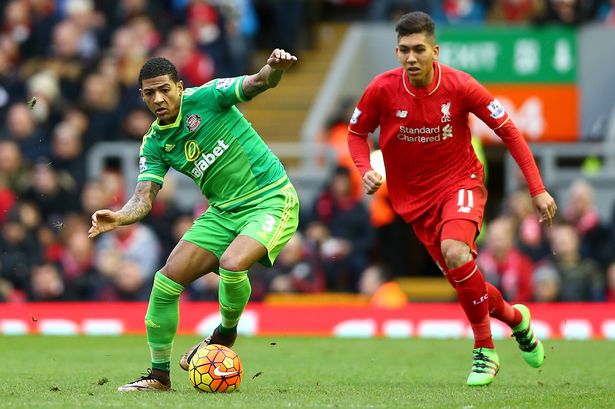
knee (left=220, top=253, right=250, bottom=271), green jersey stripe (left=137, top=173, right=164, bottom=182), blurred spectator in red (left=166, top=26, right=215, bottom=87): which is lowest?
knee (left=220, top=253, right=250, bottom=271)

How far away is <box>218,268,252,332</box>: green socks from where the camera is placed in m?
9.84

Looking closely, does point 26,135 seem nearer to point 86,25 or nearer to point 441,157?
point 86,25

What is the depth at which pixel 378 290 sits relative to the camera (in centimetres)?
1727

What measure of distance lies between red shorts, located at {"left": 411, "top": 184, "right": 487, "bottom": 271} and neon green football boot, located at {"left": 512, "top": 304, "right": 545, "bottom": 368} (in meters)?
0.78

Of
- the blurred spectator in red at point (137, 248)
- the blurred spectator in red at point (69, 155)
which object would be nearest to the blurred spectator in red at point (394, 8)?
the blurred spectator in red at point (69, 155)

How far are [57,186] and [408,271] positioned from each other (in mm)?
4914

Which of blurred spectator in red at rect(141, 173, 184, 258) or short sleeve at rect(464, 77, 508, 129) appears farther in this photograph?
blurred spectator in red at rect(141, 173, 184, 258)

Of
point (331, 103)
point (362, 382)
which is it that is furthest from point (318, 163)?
point (362, 382)

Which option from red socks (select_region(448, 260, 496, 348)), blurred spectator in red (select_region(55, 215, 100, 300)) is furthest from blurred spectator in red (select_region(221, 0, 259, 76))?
red socks (select_region(448, 260, 496, 348))

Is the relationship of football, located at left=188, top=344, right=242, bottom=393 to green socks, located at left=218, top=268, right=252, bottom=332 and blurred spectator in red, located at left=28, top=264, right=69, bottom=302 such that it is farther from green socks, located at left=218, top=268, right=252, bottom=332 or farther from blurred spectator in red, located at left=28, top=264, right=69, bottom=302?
blurred spectator in red, located at left=28, top=264, right=69, bottom=302

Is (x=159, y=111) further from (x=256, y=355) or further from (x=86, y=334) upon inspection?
(x=86, y=334)

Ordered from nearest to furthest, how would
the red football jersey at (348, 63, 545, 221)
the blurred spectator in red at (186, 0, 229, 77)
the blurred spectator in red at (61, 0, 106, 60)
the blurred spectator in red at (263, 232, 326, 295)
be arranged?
the red football jersey at (348, 63, 545, 221)
the blurred spectator in red at (263, 232, 326, 295)
the blurred spectator in red at (186, 0, 229, 77)
the blurred spectator in red at (61, 0, 106, 60)

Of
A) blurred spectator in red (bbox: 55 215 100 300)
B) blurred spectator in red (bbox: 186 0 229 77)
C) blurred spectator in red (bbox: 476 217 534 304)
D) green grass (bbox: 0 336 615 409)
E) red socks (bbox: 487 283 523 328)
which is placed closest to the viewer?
green grass (bbox: 0 336 615 409)

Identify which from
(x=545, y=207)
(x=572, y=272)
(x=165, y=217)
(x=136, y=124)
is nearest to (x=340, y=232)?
(x=165, y=217)
